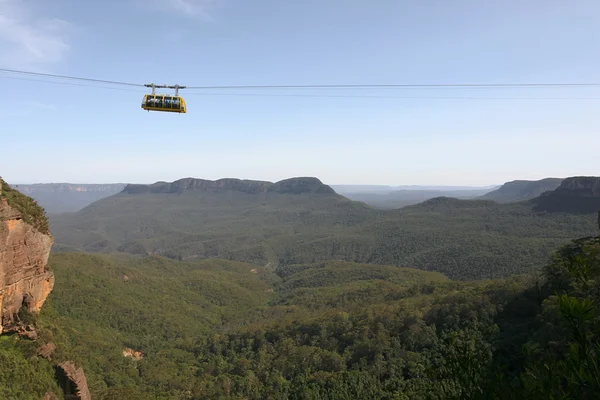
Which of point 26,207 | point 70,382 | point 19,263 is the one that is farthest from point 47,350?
point 26,207

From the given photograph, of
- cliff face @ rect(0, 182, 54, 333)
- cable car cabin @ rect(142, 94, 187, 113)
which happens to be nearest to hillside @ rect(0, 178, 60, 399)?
cliff face @ rect(0, 182, 54, 333)

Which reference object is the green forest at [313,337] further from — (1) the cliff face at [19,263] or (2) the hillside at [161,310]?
(1) the cliff face at [19,263]

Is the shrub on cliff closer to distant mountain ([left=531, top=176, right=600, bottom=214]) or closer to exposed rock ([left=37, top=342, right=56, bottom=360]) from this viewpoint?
exposed rock ([left=37, top=342, right=56, bottom=360])

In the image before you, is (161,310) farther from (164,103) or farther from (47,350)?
(164,103)

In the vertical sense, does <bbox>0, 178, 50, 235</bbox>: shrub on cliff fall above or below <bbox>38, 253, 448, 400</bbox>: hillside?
above

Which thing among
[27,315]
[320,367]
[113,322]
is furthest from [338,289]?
[27,315]

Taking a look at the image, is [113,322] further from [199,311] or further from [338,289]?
[338,289]
